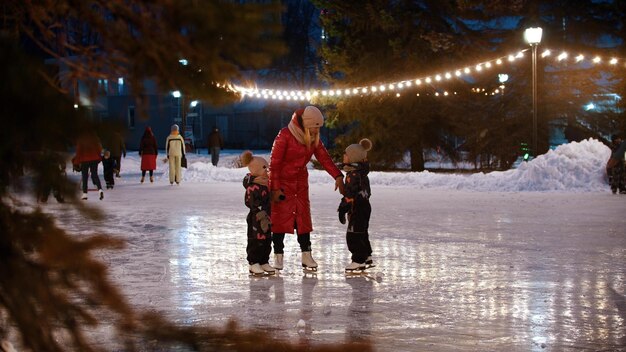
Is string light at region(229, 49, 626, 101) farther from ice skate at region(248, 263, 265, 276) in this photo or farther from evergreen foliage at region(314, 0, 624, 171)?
ice skate at region(248, 263, 265, 276)

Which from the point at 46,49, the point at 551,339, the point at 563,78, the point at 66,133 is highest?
the point at 563,78

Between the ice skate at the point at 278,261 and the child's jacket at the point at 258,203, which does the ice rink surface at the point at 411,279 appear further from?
the child's jacket at the point at 258,203

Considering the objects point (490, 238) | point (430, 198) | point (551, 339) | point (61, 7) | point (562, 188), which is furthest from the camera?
point (562, 188)

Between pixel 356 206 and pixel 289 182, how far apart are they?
0.74 m

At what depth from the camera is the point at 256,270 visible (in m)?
8.45

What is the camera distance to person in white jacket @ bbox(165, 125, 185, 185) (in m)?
24.7

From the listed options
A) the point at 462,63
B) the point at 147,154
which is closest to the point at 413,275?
the point at 147,154

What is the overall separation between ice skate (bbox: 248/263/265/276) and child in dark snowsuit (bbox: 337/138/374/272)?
89 cm

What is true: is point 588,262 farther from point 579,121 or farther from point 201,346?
point 579,121

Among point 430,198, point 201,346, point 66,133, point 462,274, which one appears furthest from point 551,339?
point 430,198

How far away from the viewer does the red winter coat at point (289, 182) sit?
335 inches

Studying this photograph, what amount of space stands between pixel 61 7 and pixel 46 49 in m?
0.13

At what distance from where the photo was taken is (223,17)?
6.62 feet

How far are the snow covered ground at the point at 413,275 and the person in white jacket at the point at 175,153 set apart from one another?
21.4ft
